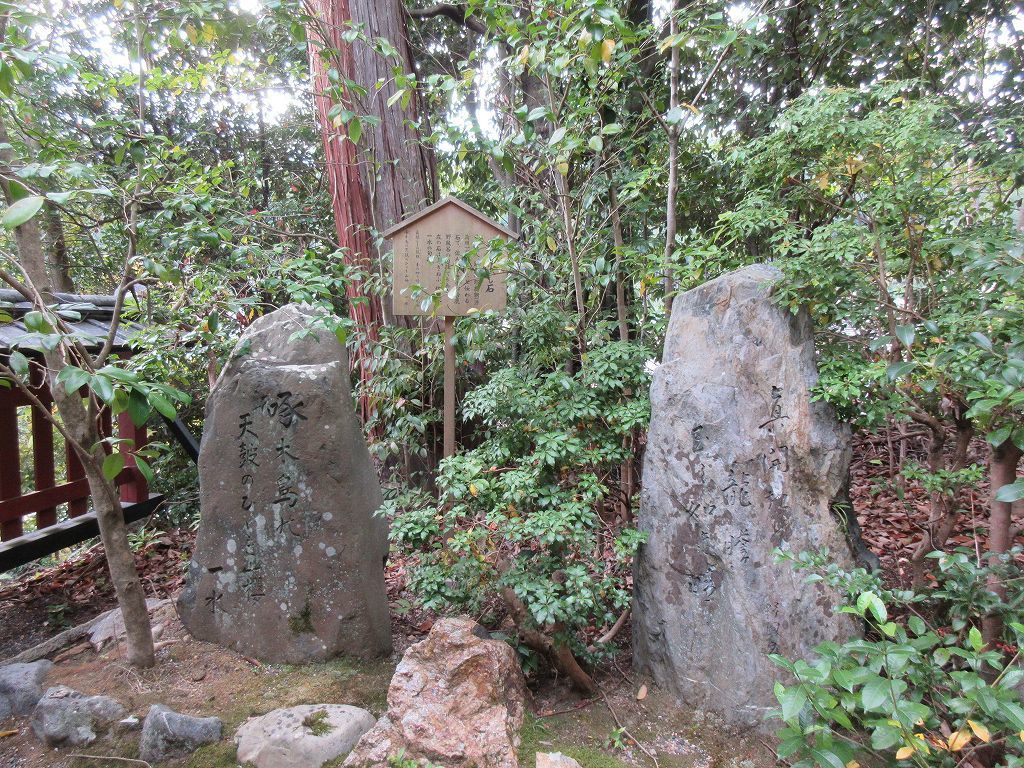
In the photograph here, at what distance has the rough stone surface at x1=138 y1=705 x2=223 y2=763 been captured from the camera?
2.63m

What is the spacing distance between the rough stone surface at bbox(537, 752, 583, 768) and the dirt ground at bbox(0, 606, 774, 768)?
3.2 inches

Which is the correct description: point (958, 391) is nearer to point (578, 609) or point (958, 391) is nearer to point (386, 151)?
point (578, 609)

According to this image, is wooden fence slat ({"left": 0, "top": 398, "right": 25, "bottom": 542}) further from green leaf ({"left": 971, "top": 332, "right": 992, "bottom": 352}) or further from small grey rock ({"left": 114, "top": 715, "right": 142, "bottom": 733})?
green leaf ({"left": 971, "top": 332, "right": 992, "bottom": 352})

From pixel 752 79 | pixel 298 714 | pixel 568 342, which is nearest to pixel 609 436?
pixel 568 342

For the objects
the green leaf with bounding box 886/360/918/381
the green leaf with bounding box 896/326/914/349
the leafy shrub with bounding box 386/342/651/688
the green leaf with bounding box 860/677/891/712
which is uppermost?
the green leaf with bounding box 896/326/914/349

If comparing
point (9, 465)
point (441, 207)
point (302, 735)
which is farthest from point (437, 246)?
point (9, 465)

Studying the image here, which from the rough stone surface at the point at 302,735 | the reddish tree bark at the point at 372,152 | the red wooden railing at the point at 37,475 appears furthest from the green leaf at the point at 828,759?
the red wooden railing at the point at 37,475

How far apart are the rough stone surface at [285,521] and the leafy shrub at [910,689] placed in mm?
2255

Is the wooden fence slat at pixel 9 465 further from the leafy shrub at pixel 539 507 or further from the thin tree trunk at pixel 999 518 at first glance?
the thin tree trunk at pixel 999 518

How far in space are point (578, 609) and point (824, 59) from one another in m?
5.16

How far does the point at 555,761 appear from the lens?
8.20 ft

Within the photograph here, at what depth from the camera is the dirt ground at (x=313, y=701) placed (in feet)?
8.86

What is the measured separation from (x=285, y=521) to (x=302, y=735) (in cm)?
112

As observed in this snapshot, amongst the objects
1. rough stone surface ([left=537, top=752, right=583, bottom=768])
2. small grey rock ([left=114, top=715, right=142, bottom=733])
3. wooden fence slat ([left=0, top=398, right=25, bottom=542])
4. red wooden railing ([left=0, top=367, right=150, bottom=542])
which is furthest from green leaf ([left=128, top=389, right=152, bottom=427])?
wooden fence slat ([left=0, top=398, right=25, bottom=542])
